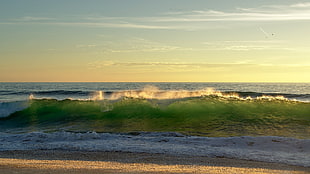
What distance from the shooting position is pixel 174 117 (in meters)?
15.7

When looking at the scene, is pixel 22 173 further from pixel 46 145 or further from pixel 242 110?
pixel 242 110

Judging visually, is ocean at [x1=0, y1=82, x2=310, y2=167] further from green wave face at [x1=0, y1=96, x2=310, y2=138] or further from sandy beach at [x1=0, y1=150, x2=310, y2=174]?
sandy beach at [x1=0, y1=150, x2=310, y2=174]

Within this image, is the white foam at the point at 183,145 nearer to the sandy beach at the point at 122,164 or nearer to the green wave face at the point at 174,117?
the sandy beach at the point at 122,164

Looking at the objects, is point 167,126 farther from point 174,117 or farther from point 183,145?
point 183,145

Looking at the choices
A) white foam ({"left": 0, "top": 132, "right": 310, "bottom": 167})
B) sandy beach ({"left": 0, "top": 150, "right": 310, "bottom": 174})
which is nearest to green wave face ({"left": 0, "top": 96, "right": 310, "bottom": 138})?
white foam ({"left": 0, "top": 132, "right": 310, "bottom": 167})

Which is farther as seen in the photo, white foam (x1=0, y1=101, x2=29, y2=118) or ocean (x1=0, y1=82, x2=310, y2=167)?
white foam (x1=0, y1=101, x2=29, y2=118)

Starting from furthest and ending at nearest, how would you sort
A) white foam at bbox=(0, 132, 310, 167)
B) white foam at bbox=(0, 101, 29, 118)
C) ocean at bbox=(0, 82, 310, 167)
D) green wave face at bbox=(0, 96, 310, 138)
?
white foam at bbox=(0, 101, 29, 118) → green wave face at bbox=(0, 96, 310, 138) → ocean at bbox=(0, 82, 310, 167) → white foam at bbox=(0, 132, 310, 167)

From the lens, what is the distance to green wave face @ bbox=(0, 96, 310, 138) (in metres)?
12.7

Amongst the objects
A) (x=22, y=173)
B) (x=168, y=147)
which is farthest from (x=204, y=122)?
(x=22, y=173)

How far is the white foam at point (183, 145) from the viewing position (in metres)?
7.66

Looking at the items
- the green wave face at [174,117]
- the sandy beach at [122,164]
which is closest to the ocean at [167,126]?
the green wave face at [174,117]

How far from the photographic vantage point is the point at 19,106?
20.3m

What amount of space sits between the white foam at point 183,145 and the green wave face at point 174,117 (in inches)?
79.6

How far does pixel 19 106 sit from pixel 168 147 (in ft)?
47.8
